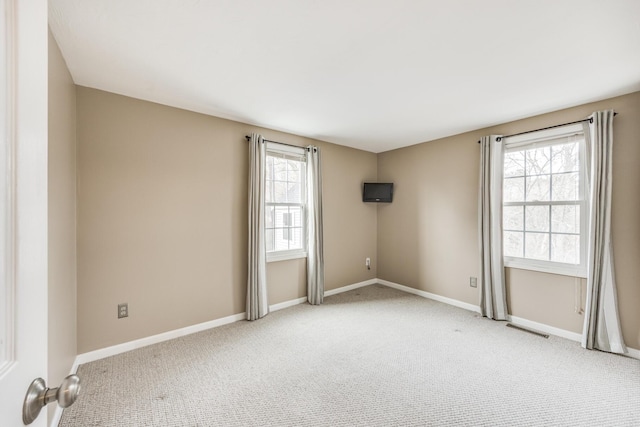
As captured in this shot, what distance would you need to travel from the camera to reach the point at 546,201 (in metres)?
3.17

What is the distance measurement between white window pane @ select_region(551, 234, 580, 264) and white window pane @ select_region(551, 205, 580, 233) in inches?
2.6

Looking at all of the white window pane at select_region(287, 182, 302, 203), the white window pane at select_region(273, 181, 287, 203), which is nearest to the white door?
the white window pane at select_region(273, 181, 287, 203)

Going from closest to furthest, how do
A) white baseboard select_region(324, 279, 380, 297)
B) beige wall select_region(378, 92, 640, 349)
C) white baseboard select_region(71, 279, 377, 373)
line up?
white baseboard select_region(71, 279, 377, 373)
beige wall select_region(378, 92, 640, 349)
white baseboard select_region(324, 279, 380, 297)

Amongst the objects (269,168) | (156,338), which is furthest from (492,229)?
(156,338)

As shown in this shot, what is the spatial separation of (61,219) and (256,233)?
1.79 meters

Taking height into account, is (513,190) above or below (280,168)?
below

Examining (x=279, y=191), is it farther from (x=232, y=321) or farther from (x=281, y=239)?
(x=232, y=321)

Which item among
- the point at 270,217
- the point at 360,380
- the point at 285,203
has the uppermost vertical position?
the point at 285,203

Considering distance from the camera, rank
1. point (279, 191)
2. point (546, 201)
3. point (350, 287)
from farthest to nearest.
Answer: point (350, 287), point (279, 191), point (546, 201)

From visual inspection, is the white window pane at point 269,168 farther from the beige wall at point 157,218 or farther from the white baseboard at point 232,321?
the white baseboard at point 232,321

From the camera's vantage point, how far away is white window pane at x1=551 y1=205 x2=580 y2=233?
299 centimetres

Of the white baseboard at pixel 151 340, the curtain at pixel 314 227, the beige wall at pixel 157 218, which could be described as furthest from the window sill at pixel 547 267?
the white baseboard at pixel 151 340

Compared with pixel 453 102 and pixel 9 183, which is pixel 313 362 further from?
pixel 453 102

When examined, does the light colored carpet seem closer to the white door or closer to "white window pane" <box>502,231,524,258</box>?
"white window pane" <box>502,231,524,258</box>
